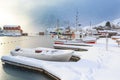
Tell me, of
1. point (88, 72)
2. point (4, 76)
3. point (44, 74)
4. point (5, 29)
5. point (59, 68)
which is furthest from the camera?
point (5, 29)

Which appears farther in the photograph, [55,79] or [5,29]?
[5,29]

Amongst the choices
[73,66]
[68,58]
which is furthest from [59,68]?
[68,58]

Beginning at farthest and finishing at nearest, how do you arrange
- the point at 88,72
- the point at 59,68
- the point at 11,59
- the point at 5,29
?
the point at 5,29 → the point at 11,59 → the point at 59,68 → the point at 88,72

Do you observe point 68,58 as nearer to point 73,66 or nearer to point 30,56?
point 30,56

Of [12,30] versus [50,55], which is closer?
[50,55]

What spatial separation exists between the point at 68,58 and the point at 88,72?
8110 millimetres

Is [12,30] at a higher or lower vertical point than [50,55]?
lower

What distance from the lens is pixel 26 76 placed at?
17.1 m

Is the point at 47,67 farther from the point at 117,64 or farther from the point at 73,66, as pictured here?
the point at 117,64

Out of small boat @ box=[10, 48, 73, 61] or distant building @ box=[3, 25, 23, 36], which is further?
distant building @ box=[3, 25, 23, 36]

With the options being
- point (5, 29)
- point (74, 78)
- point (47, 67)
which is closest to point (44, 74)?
point (47, 67)

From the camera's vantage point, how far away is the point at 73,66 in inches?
610

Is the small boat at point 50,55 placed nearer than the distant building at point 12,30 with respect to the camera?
Yes

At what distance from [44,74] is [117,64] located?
5139 millimetres
